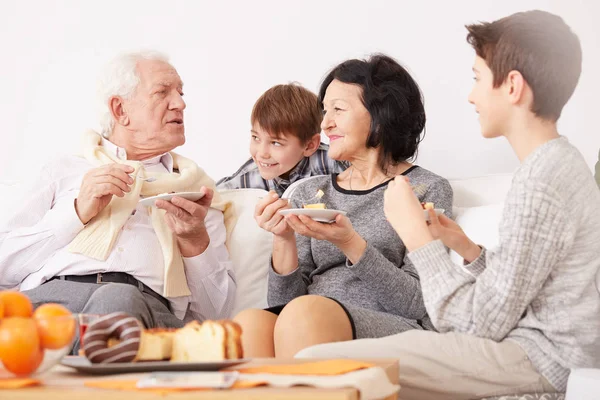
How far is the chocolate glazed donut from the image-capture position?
3.89ft

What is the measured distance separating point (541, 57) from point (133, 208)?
1364 mm

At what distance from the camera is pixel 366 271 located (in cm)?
Result: 201

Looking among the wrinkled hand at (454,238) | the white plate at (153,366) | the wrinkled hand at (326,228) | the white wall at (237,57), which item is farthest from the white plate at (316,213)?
the white wall at (237,57)

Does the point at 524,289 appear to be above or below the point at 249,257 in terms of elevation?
above

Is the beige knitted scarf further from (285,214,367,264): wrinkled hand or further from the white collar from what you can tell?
(285,214,367,264): wrinkled hand

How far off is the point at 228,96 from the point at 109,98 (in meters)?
0.84

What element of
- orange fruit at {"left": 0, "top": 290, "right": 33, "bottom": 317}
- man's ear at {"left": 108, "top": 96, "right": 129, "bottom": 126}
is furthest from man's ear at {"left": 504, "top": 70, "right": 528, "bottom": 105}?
man's ear at {"left": 108, "top": 96, "right": 129, "bottom": 126}

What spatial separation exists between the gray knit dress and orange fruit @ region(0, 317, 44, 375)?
0.93 metres

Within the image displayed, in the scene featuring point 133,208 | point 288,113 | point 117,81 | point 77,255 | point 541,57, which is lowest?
point 77,255

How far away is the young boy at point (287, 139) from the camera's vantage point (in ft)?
8.95

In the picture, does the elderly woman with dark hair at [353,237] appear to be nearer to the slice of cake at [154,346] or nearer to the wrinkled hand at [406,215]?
the wrinkled hand at [406,215]

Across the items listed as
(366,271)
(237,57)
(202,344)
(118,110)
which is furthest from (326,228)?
(237,57)

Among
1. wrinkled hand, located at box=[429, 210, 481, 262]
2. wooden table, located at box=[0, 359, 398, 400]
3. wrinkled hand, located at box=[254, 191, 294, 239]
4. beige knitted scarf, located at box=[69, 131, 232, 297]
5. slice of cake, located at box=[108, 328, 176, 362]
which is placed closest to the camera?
wooden table, located at box=[0, 359, 398, 400]

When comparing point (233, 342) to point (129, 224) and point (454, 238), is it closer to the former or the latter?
point (454, 238)
